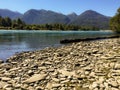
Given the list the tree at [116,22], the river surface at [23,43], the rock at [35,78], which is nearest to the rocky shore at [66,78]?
the rock at [35,78]

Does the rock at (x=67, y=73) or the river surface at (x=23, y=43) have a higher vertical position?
the rock at (x=67, y=73)

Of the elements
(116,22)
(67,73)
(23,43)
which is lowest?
(23,43)

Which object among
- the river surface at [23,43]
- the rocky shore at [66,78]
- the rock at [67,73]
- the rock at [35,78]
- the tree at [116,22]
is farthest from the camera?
the tree at [116,22]

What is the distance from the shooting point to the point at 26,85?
13.5 metres

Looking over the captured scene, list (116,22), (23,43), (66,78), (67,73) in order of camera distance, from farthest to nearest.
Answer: (116,22) < (23,43) < (67,73) < (66,78)

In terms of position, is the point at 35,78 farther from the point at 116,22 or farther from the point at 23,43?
the point at 116,22

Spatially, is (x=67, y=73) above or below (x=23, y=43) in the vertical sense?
above

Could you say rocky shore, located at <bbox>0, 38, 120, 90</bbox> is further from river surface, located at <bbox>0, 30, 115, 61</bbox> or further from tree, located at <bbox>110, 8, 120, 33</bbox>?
tree, located at <bbox>110, 8, 120, 33</bbox>

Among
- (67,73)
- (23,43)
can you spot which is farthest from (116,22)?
(67,73)

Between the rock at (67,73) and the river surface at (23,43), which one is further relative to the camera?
the river surface at (23,43)

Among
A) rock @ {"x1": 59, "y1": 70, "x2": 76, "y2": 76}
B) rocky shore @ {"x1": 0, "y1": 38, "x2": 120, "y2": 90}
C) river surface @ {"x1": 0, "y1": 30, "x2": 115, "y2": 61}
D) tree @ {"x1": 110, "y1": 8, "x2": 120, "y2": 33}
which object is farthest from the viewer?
tree @ {"x1": 110, "y1": 8, "x2": 120, "y2": 33}

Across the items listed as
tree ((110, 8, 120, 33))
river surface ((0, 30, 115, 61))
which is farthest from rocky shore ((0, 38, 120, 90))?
tree ((110, 8, 120, 33))

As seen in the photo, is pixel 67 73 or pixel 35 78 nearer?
pixel 35 78

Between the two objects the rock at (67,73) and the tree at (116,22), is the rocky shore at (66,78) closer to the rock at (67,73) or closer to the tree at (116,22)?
the rock at (67,73)
